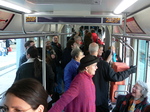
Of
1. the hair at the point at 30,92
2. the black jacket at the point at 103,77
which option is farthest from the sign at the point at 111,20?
the hair at the point at 30,92

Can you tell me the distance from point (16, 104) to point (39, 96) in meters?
0.14

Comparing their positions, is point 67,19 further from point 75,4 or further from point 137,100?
point 137,100

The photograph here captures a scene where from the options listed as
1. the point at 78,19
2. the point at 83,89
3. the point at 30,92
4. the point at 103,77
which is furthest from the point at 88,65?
the point at 30,92

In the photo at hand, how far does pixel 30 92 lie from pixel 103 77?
2.11 meters

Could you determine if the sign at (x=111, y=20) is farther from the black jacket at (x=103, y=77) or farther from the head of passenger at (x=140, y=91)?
the head of passenger at (x=140, y=91)

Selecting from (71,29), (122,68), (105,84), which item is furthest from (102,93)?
(71,29)

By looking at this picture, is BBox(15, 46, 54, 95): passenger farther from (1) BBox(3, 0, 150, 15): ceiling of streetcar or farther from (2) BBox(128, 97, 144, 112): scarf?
(2) BBox(128, 97, 144, 112): scarf

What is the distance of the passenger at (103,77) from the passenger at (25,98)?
1957 millimetres

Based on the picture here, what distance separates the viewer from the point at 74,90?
2.26 meters

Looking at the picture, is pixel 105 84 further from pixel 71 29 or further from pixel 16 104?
pixel 71 29

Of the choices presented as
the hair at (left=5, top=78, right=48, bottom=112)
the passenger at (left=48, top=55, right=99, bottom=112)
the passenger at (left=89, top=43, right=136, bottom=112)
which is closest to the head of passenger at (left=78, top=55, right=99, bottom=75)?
the passenger at (left=48, top=55, right=99, bottom=112)

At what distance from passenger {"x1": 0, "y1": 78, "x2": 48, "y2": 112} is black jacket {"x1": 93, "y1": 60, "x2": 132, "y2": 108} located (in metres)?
1.96

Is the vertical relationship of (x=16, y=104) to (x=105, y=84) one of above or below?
above

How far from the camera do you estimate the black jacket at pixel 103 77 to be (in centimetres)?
295
